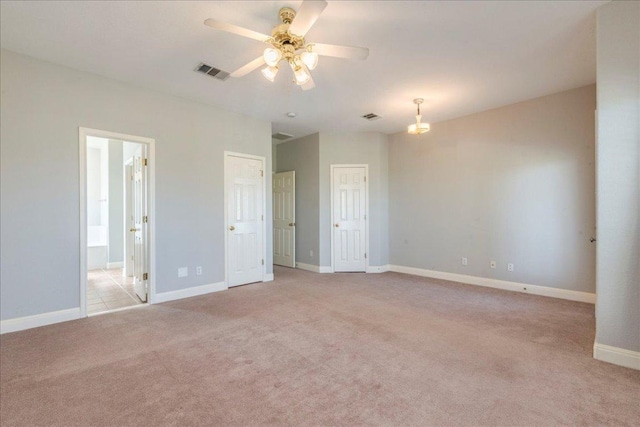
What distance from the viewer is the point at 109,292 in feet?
14.7

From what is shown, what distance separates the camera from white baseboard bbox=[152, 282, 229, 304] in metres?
3.90

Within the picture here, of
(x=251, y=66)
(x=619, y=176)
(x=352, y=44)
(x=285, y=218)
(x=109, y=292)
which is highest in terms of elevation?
(x=352, y=44)

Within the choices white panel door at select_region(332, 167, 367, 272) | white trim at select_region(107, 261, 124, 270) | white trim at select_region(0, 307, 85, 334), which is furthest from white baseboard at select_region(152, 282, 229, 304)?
white trim at select_region(107, 261, 124, 270)

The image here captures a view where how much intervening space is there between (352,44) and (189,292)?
3.69 metres

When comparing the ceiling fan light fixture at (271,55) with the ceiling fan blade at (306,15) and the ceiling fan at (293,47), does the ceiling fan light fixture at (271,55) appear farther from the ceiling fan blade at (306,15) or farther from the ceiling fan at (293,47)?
the ceiling fan blade at (306,15)

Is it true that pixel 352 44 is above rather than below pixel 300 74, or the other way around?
above

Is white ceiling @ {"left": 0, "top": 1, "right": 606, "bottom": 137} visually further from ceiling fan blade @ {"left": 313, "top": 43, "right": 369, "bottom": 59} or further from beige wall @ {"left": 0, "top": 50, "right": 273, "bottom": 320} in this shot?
ceiling fan blade @ {"left": 313, "top": 43, "right": 369, "bottom": 59}

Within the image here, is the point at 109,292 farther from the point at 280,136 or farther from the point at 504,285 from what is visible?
the point at 504,285

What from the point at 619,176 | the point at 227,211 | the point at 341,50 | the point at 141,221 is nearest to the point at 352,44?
the point at 341,50

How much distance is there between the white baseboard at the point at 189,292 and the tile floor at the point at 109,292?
32 cm

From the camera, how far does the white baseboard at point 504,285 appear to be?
155 inches

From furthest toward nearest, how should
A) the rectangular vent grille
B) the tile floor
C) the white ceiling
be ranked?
1. the rectangular vent grille
2. the tile floor
3. the white ceiling

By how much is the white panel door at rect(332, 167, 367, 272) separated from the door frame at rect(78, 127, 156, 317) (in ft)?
10.5

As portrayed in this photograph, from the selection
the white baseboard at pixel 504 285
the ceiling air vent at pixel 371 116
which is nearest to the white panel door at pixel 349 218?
the white baseboard at pixel 504 285
